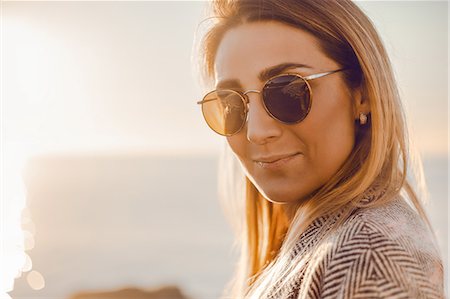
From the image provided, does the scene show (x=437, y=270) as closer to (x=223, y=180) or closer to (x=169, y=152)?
(x=223, y=180)

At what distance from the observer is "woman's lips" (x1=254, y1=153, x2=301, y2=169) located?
2437mm

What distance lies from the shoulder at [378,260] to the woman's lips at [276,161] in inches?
22.5

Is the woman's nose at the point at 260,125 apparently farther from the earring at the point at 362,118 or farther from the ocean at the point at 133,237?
the ocean at the point at 133,237

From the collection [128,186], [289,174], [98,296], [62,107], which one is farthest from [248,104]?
[128,186]

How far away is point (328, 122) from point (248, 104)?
32 cm

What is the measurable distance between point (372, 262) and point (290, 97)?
88 cm

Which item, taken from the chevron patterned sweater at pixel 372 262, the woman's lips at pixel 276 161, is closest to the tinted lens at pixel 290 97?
the woman's lips at pixel 276 161

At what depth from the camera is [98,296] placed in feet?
28.0

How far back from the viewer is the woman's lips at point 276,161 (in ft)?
8.00

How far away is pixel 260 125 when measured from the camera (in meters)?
2.46

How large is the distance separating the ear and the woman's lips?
0.26m

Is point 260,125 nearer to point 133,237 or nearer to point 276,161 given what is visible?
point 276,161

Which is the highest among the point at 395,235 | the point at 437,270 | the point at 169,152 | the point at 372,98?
the point at 372,98

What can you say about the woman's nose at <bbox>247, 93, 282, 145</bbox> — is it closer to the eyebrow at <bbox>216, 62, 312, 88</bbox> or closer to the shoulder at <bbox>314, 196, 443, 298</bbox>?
the eyebrow at <bbox>216, 62, 312, 88</bbox>
